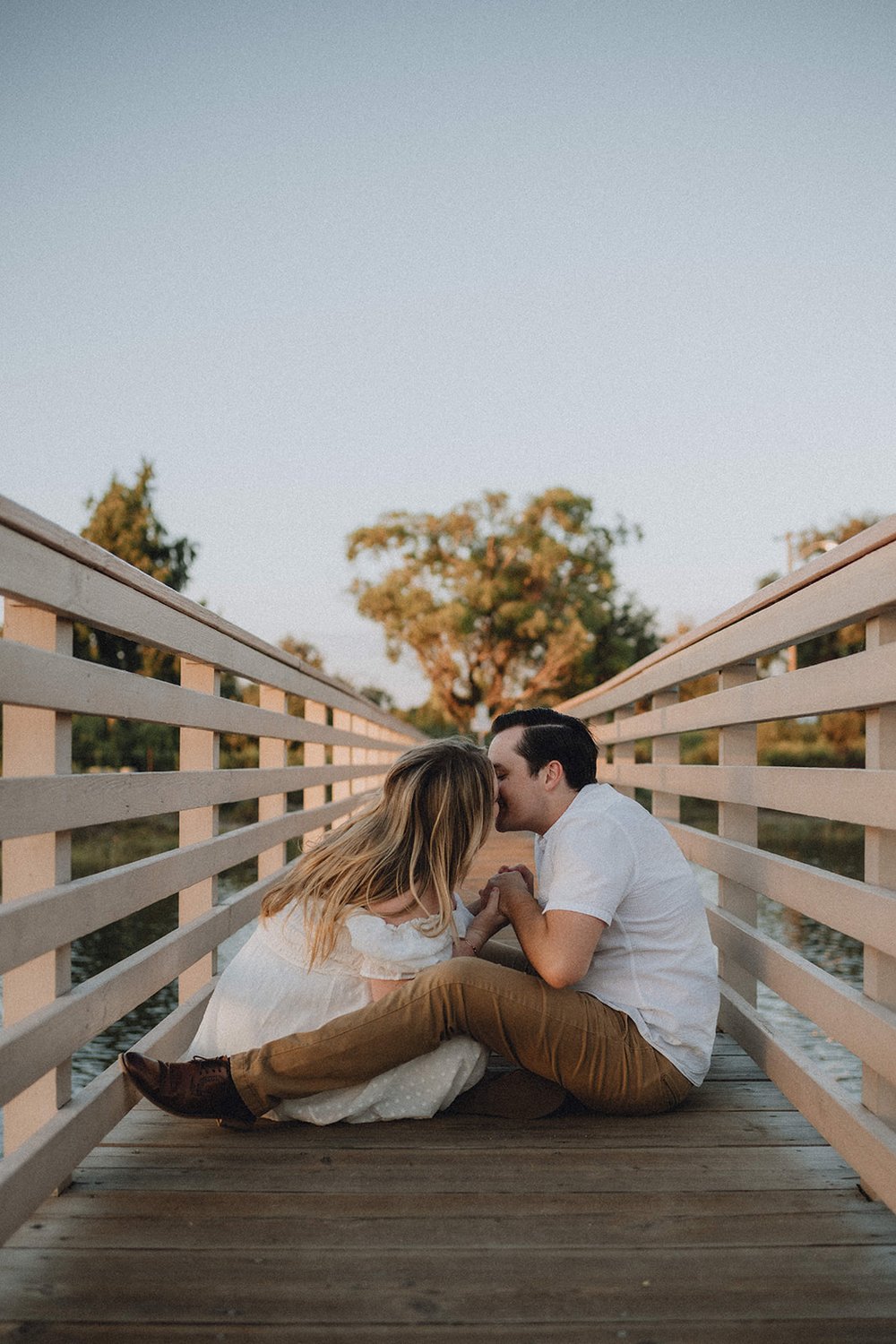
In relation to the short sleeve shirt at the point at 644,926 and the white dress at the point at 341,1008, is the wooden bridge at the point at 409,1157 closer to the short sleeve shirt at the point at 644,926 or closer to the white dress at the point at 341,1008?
the white dress at the point at 341,1008

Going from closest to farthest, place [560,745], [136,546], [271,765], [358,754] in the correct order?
1. [560,745]
2. [271,765]
3. [358,754]
4. [136,546]

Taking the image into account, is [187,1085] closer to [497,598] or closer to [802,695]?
[802,695]

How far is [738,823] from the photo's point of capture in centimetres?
318

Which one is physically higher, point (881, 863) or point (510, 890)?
point (881, 863)

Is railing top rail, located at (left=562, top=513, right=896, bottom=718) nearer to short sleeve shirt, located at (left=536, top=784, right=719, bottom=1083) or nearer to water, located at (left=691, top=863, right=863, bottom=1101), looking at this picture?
short sleeve shirt, located at (left=536, top=784, right=719, bottom=1083)

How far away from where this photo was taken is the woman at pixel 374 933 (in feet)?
8.12

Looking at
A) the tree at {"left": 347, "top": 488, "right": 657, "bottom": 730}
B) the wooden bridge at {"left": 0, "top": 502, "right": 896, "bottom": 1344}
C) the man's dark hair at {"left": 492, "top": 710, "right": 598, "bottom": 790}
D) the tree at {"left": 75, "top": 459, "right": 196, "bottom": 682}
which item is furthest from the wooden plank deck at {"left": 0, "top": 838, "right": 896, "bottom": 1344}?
the tree at {"left": 347, "top": 488, "right": 657, "bottom": 730}

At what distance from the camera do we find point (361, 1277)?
1.69 meters

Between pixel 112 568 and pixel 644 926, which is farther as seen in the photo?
pixel 644 926

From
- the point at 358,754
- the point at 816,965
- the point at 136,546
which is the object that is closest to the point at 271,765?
the point at 816,965

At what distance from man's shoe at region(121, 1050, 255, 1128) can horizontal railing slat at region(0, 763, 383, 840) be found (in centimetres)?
51

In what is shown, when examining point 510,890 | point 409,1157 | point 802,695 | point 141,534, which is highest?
point 141,534

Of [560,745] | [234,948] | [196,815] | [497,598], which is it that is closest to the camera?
[560,745]

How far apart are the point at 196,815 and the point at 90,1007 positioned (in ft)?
3.33
